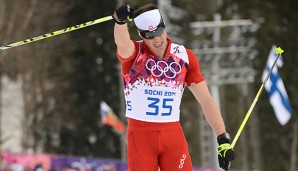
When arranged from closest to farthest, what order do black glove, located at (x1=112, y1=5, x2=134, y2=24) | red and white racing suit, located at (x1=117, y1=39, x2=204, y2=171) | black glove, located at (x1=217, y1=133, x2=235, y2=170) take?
black glove, located at (x1=112, y1=5, x2=134, y2=24)
red and white racing suit, located at (x1=117, y1=39, x2=204, y2=171)
black glove, located at (x1=217, y1=133, x2=235, y2=170)

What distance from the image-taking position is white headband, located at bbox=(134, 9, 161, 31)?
22.1 feet

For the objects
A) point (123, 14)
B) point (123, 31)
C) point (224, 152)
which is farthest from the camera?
point (224, 152)

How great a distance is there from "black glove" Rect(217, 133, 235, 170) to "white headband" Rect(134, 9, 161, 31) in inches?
42.1

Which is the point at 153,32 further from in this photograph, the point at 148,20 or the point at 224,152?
the point at 224,152

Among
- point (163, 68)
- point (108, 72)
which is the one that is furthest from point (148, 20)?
point (108, 72)

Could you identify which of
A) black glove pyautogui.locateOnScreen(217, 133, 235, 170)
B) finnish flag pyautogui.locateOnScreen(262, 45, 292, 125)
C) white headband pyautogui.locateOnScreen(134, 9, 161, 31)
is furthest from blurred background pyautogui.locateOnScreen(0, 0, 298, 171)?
white headband pyautogui.locateOnScreen(134, 9, 161, 31)

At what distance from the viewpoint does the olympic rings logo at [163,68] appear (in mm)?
6750

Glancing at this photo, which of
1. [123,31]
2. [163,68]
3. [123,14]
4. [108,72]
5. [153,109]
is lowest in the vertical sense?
[153,109]

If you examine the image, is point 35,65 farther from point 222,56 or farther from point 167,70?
point 167,70

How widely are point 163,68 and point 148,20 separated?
389 mm

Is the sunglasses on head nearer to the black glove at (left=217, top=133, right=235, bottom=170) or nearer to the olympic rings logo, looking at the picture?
the olympic rings logo

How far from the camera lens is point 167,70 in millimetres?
6789

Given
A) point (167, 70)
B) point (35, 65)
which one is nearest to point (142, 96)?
A: point (167, 70)

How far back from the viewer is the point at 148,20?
22.2ft
